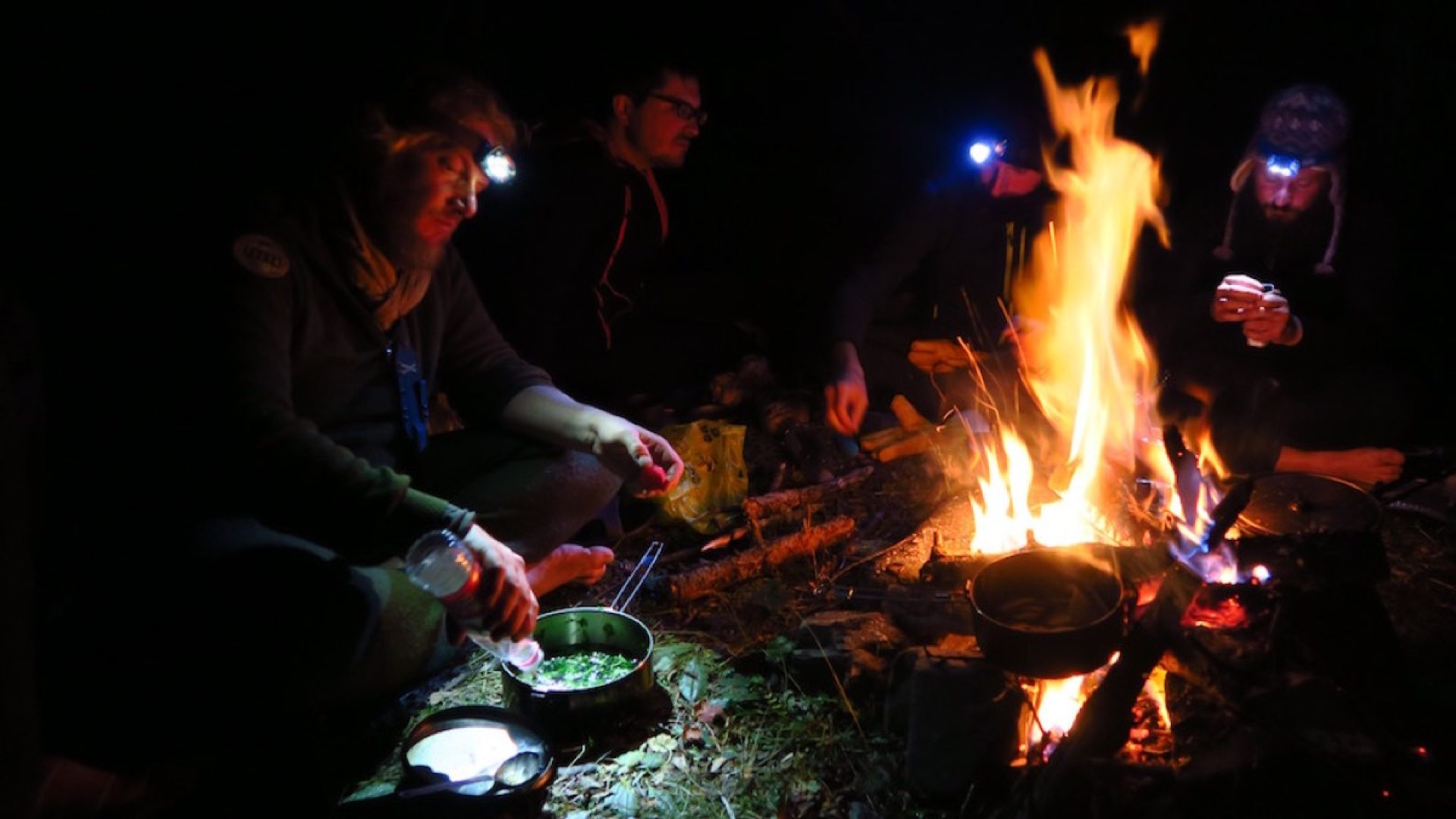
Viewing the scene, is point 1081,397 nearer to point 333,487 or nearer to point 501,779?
point 501,779

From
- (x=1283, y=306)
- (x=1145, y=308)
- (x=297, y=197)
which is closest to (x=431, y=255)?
(x=297, y=197)

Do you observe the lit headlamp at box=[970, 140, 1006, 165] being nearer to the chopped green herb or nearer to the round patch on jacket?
the chopped green herb

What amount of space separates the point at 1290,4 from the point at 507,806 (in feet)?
26.6

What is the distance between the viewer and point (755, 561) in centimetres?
430

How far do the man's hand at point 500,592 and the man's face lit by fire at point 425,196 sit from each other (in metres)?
1.11

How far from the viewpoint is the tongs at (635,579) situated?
394cm

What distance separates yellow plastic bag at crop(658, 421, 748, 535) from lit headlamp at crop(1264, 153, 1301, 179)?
11.8 ft

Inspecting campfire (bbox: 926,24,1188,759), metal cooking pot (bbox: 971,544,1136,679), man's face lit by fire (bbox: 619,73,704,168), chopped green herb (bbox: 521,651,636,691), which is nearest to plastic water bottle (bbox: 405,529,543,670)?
chopped green herb (bbox: 521,651,636,691)

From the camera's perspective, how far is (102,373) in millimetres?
2547

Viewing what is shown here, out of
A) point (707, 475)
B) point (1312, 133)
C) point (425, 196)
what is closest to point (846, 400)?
point (707, 475)

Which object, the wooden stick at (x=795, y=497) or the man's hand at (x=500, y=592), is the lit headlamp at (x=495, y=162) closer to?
the man's hand at (x=500, y=592)

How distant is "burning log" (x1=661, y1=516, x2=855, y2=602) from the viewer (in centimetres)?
409

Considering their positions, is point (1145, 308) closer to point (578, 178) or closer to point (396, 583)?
point (578, 178)

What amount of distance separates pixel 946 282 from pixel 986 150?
977 mm
